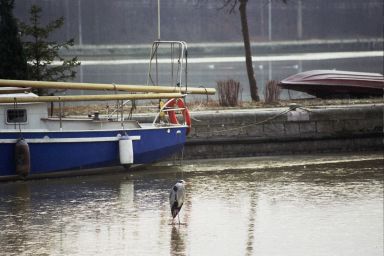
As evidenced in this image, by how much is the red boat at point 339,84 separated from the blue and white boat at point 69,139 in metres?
6.20

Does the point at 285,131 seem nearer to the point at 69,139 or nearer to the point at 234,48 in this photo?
the point at 69,139

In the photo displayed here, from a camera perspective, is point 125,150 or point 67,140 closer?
point 67,140

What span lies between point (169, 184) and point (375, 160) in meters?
4.13

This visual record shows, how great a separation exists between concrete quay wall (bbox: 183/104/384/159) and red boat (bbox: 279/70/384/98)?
10.1 feet

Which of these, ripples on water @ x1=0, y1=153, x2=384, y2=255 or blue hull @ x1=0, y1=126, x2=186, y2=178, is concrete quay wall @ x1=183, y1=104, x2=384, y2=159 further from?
blue hull @ x1=0, y1=126, x2=186, y2=178

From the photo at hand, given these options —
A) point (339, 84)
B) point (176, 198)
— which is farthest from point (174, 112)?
point (339, 84)

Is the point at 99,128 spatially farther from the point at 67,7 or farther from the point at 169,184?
Answer: the point at 67,7

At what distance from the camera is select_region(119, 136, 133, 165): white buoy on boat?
57.0 feet

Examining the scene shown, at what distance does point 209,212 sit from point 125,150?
3758mm

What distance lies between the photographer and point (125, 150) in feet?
57.0

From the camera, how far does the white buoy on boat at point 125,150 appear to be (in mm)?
17375

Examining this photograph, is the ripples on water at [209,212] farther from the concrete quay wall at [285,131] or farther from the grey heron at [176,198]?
the concrete quay wall at [285,131]

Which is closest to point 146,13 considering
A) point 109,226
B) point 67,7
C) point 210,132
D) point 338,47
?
point 67,7

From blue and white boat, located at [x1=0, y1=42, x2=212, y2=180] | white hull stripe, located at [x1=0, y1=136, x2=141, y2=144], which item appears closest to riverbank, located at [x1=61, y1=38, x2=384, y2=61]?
blue and white boat, located at [x1=0, y1=42, x2=212, y2=180]
